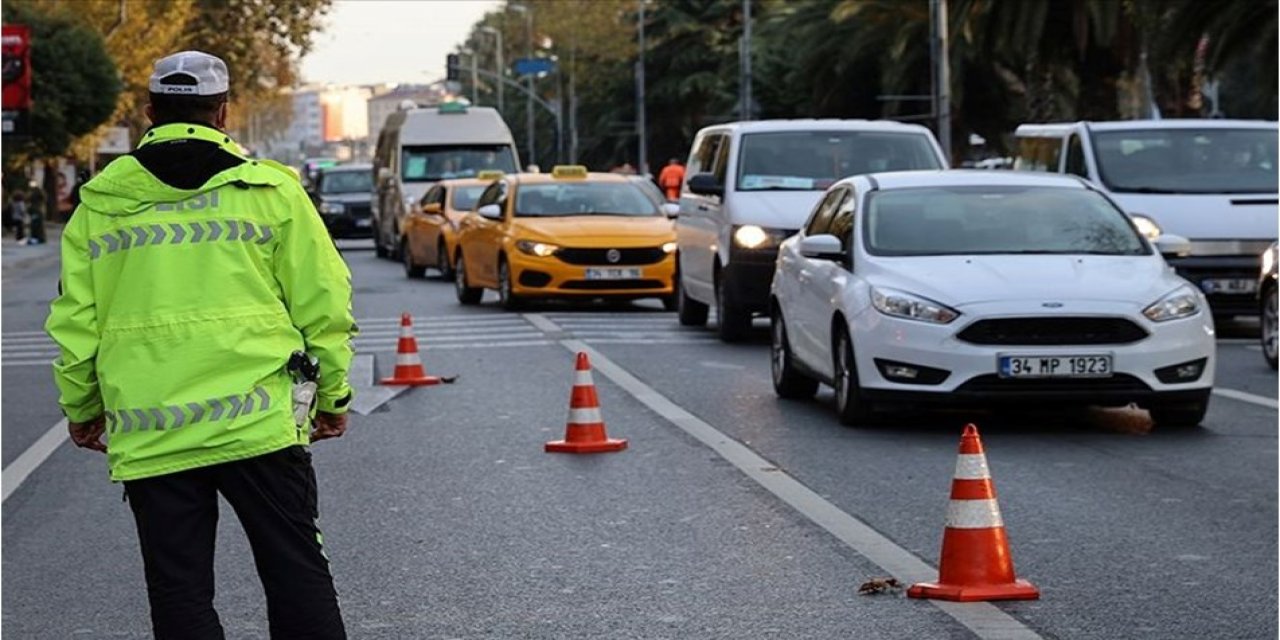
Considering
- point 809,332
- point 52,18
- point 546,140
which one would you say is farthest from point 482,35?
point 809,332

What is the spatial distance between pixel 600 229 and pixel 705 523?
1606 centimetres

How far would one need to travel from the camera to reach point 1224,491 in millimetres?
10953

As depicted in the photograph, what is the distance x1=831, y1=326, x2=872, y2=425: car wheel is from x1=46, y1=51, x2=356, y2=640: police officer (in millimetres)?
8389

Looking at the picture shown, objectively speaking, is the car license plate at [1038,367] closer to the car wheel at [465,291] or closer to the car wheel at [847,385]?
the car wheel at [847,385]

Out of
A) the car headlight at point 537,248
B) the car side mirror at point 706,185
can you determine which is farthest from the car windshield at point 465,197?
the car side mirror at point 706,185

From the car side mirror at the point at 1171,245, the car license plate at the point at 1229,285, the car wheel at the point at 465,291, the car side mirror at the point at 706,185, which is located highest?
the car side mirror at the point at 706,185

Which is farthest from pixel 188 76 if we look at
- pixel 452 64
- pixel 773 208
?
pixel 452 64

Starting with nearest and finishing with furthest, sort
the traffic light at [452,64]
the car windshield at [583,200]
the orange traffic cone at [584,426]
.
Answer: the orange traffic cone at [584,426]
the car windshield at [583,200]
the traffic light at [452,64]

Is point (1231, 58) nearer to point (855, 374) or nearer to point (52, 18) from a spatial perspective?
point (855, 374)

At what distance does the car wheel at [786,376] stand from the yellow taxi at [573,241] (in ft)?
27.4

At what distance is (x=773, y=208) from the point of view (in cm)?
2052

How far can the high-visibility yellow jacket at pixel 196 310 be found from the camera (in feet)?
17.1

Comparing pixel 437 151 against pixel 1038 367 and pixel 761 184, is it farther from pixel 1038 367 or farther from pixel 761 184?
pixel 1038 367

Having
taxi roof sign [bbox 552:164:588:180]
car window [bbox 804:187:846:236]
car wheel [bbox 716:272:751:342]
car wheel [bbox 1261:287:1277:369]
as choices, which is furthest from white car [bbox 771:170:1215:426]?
taxi roof sign [bbox 552:164:588:180]
